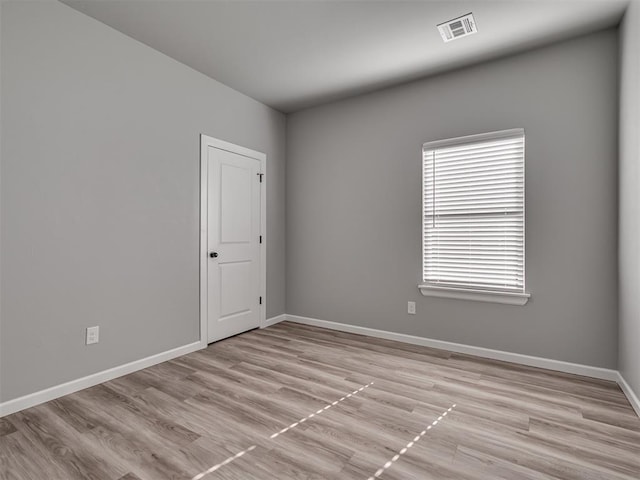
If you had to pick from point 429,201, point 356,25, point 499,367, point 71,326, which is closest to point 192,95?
point 356,25

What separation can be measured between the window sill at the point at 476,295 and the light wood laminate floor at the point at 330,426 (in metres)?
0.56

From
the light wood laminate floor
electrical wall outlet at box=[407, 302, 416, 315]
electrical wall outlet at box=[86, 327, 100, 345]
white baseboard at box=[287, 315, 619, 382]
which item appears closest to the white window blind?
electrical wall outlet at box=[407, 302, 416, 315]

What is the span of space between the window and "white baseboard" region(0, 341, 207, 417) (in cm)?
252

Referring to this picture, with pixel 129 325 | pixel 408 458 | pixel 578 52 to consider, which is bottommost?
pixel 408 458

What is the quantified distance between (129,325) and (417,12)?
10.9ft

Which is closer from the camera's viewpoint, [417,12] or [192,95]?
[417,12]

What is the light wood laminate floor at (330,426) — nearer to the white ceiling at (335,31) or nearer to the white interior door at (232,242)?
the white interior door at (232,242)

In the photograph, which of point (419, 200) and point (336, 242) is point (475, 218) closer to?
point (419, 200)

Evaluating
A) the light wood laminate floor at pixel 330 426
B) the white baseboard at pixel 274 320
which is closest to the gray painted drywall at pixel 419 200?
the white baseboard at pixel 274 320

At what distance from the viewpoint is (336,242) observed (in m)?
4.26

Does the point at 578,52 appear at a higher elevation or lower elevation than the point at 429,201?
higher

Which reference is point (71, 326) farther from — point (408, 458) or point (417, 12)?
point (417, 12)

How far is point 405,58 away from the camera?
322cm

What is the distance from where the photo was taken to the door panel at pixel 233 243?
3672 mm
